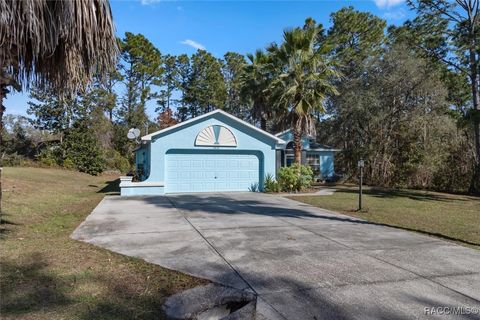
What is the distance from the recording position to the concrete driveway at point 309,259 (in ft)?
13.5

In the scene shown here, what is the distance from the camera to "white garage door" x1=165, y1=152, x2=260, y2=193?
17.1 metres

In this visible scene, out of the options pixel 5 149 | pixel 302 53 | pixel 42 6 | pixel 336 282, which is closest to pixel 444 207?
pixel 302 53

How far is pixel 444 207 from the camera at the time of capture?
13.2 meters

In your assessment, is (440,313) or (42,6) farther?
(42,6)

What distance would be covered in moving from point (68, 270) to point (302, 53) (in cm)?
1529

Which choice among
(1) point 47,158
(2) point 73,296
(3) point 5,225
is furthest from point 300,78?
(1) point 47,158

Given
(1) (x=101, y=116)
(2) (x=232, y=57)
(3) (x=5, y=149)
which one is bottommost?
(3) (x=5, y=149)

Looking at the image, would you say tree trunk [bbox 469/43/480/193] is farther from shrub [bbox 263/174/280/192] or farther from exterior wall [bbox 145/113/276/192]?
exterior wall [bbox 145/113/276/192]

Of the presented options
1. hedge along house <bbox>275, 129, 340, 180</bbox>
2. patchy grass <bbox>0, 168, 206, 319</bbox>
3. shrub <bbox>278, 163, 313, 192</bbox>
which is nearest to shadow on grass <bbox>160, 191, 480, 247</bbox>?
shrub <bbox>278, 163, 313, 192</bbox>

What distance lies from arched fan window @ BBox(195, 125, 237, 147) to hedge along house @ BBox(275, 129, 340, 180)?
23.4 feet

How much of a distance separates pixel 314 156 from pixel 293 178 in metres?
8.18

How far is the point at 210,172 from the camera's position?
1759cm

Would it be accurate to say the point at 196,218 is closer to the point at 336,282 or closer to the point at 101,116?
the point at 336,282

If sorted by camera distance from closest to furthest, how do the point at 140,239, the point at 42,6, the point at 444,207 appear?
1. the point at 42,6
2. the point at 140,239
3. the point at 444,207
